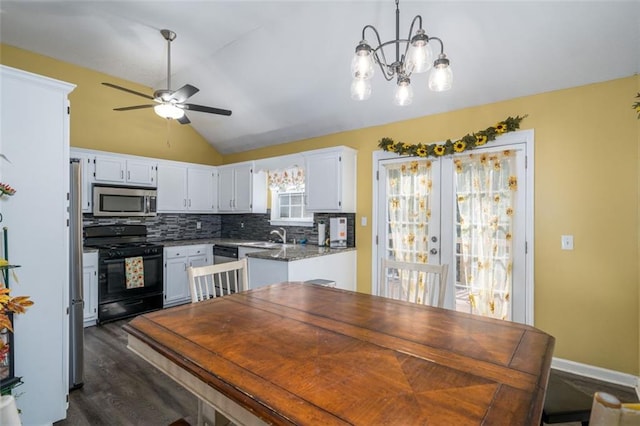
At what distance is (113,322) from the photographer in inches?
155

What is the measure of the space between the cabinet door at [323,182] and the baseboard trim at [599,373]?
2635mm

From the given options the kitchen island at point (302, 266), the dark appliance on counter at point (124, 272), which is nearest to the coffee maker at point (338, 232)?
the kitchen island at point (302, 266)

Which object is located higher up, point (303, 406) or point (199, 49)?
point (199, 49)

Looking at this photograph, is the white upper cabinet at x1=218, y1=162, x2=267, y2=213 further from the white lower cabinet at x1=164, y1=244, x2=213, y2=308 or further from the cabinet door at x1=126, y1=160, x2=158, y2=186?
the cabinet door at x1=126, y1=160, x2=158, y2=186

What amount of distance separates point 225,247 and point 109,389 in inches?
94.6

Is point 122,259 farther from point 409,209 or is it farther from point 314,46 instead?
point 409,209

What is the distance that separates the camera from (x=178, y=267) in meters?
4.60

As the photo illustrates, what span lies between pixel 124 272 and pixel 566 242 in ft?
15.7

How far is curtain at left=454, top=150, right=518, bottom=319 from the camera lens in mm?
3076

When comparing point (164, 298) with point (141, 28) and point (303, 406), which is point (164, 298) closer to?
point (141, 28)

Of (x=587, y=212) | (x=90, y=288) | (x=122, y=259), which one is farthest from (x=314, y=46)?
(x=90, y=288)

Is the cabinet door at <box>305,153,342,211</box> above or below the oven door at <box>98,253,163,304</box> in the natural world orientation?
above

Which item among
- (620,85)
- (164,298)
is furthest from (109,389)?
(620,85)

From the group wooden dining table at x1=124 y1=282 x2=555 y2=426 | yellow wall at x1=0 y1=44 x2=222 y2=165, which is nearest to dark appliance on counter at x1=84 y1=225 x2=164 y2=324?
yellow wall at x1=0 y1=44 x2=222 y2=165
